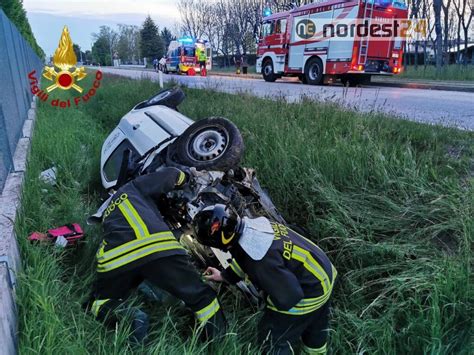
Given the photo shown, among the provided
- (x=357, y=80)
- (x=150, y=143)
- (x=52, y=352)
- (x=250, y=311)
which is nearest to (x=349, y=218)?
(x=250, y=311)

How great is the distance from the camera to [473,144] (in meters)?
3.54

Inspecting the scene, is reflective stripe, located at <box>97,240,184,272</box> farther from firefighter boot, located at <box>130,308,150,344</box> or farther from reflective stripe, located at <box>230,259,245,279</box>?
reflective stripe, located at <box>230,259,245,279</box>

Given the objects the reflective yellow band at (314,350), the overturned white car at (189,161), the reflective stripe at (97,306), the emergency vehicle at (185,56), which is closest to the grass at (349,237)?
the reflective stripe at (97,306)

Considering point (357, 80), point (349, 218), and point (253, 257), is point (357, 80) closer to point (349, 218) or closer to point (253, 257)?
point (349, 218)

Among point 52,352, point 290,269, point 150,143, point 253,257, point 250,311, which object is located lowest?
point 250,311

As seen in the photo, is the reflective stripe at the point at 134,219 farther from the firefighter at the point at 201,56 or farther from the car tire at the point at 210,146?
the firefighter at the point at 201,56

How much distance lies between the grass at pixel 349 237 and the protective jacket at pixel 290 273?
33cm

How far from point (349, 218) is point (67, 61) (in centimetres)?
930

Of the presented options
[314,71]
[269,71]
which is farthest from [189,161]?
[269,71]

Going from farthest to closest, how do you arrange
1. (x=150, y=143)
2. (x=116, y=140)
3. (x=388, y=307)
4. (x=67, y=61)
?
(x=67, y=61) → (x=116, y=140) → (x=150, y=143) → (x=388, y=307)

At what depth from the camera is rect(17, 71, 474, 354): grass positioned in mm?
1859

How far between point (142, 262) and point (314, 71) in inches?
607

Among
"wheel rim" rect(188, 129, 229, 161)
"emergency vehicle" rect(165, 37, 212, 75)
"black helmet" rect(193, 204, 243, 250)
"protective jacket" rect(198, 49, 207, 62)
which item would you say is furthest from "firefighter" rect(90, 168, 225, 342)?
"protective jacket" rect(198, 49, 207, 62)

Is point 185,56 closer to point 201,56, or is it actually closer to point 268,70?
point 201,56
